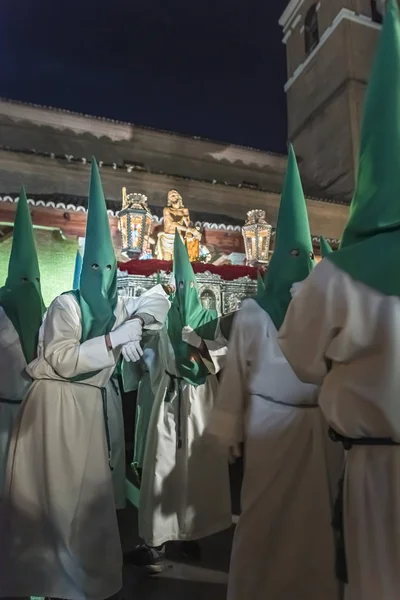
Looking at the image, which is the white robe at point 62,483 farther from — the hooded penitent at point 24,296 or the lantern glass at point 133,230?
the lantern glass at point 133,230

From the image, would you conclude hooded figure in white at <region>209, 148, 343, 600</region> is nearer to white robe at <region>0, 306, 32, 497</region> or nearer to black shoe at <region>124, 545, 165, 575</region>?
black shoe at <region>124, 545, 165, 575</region>

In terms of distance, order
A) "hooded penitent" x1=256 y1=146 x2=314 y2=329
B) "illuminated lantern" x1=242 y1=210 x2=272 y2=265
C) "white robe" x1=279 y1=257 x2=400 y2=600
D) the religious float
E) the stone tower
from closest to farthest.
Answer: "white robe" x1=279 y1=257 x2=400 y2=600, "hooded penitent" x1=256 y1=146 x2=314 y2=329, the religious float, "illuminated lantern" x1=242 y1=210 x2=272 y2=265, the stone tower

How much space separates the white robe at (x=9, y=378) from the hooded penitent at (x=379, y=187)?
7.94 ft

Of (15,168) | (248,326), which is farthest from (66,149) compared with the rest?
(248,326)

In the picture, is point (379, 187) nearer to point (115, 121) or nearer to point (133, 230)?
point (133, 230)

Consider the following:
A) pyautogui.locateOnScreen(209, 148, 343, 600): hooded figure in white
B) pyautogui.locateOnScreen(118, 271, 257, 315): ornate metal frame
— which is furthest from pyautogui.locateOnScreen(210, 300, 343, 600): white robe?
pyautogui.locateOnScreen(118, 271, 257, 315): ornate metal frame

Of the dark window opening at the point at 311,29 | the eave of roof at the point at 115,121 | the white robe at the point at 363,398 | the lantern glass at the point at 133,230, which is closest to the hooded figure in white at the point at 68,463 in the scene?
the white robe at the point at 363,398

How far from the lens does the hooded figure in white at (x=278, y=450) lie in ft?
7.00

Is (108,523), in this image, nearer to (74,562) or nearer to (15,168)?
(74,562)

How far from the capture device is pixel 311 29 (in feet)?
60.5

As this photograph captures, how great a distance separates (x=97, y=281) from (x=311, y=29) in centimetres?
2029

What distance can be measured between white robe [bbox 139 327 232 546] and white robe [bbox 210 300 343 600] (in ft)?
2.74

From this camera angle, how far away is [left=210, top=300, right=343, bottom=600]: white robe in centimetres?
213

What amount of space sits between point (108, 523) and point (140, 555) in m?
0.96
